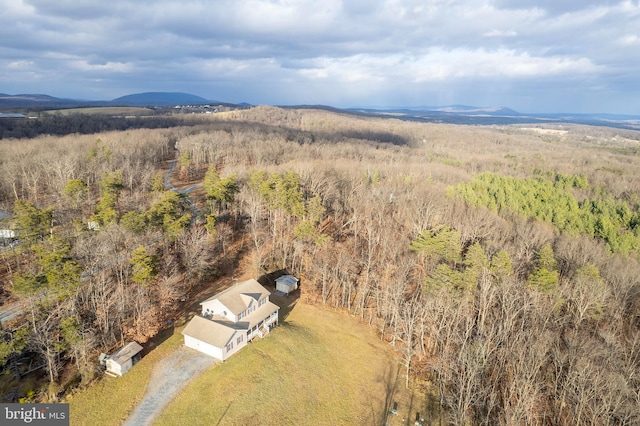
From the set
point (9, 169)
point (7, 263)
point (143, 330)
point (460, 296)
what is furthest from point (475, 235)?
point (9, 169)

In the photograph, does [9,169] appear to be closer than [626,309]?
No

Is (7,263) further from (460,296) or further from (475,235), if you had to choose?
(475,235)

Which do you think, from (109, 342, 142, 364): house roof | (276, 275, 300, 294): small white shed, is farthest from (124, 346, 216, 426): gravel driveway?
(276, 275, 300, 294): small white shed

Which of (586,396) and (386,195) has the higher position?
(386,195)

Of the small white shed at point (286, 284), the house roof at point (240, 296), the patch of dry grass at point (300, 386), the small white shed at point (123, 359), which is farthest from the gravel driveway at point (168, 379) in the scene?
the small white shed at point (286, 284)

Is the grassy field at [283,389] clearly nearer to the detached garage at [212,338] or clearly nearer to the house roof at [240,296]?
the detached garage at [212,338]
